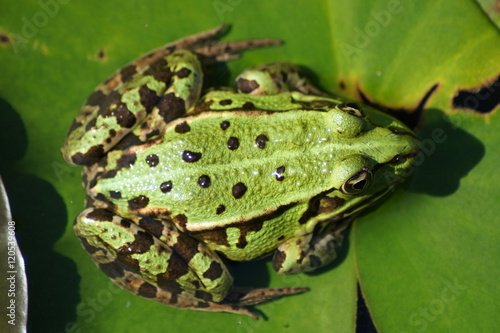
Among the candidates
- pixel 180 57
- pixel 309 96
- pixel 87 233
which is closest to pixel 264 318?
pixel 87 233

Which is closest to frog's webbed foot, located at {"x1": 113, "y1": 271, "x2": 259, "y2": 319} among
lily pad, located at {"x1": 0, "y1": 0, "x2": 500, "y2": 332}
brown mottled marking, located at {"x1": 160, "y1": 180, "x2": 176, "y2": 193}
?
lily pad, located at {"x1": 0, "y1": 0, "x2": 500, "y2": 332}

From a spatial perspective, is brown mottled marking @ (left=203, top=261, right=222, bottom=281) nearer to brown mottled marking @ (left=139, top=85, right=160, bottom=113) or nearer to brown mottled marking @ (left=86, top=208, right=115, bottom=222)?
brown mottled marking @ (left=86, top=208, right=115, bottom=222)

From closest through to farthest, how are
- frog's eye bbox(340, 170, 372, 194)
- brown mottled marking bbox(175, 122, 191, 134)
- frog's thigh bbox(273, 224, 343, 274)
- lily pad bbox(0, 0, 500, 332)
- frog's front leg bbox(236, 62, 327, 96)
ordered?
frog's eye bbox(340, 170, 372, 194), brown mottled marking bbox(175, 122, 191, 134), lily pad bbox(0, 0, 500, 332), frog's thigh bbox(273, 224, 343, 274), frog's front leg bbox(236, 62, 327, 96)

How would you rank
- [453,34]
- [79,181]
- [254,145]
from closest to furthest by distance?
[254,145], [453,34], [79,181]

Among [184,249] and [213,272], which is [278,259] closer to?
[213,272]

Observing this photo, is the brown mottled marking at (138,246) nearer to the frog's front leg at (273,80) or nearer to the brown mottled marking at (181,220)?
the brown mottled marking at (181,220)

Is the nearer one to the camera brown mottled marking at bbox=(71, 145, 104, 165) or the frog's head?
the frog's head

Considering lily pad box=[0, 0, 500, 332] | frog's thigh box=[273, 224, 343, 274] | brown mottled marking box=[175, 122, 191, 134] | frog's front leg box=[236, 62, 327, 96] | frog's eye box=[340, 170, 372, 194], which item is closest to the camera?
frog's eye box=[340, 170, 372, 194]

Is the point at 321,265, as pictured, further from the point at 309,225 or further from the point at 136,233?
the point at 136,233
